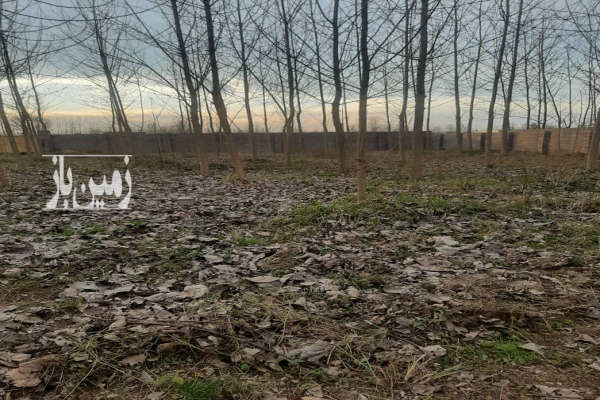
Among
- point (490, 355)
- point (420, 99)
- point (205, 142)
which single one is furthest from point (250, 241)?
point (205, 142)

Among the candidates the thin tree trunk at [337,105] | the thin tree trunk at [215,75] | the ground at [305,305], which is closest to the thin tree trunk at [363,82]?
the ground at [305,305]

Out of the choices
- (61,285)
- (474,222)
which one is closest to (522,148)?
(474,222)

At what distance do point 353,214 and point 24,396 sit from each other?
4.21m

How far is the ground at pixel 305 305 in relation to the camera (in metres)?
1.86

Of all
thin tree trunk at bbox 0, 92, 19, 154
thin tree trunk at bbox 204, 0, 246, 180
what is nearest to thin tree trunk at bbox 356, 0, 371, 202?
thin tree trunk at bbox 204, 0, 246, 180

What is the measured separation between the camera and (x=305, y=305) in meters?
2.68

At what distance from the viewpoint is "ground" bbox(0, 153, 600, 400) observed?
1.86 m

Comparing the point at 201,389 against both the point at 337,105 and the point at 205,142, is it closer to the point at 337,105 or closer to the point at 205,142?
the point at 337,105

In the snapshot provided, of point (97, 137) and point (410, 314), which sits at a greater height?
point (97, 137)

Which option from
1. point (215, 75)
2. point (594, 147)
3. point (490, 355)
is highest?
point (215, 75)

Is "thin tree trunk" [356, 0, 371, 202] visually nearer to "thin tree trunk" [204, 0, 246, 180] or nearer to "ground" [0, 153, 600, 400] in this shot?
"ground" [0, 153, 600, 400]

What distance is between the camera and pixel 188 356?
6.71 feet

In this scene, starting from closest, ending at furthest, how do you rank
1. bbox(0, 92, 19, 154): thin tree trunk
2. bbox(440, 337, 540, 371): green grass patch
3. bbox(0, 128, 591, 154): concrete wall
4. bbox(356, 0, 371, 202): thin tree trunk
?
1. bbox(440, 337, 540, 371): green grass patch
2. bbox(356, 0, 371, 202): thin tree trunk
3. bbox(0, 92, 19, 154): thin tree trunk
4. bbox(0, 128, 591, 154): concrete wall

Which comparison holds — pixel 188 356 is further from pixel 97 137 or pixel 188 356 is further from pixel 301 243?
pixel 97 137
